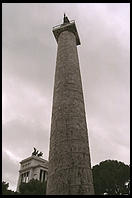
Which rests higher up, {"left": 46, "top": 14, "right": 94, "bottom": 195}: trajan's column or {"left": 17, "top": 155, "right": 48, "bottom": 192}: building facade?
{"left": 46, "top": 14, "right": 94, "bottom": 195}: trajan's column

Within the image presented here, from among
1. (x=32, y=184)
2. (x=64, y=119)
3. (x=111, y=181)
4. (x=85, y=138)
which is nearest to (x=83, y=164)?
(x=85, y=138)

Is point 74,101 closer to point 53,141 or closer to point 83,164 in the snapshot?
point 53,141

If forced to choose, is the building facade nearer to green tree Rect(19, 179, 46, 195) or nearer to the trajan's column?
green tree Rect(19, 179, 46, 195)

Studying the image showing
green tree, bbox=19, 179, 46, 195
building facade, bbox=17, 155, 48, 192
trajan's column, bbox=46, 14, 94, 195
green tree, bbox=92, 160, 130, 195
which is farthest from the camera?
building facade, bbox=17, 155, 48, 192

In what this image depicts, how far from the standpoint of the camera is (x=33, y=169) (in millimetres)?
37312

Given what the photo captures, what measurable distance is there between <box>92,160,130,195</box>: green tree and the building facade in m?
16.8

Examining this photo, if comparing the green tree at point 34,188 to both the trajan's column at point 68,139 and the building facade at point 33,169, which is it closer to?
the building facade at point 33,169

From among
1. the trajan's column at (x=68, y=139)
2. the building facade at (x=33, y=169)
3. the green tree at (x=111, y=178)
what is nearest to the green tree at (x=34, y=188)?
the green tree at (x=111, y=178)

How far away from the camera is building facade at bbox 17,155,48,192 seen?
120 ft

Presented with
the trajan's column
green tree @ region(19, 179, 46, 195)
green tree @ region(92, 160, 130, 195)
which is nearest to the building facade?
A: green tree @ region(19, 179, 46, 195)

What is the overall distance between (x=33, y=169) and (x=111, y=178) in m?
19.9

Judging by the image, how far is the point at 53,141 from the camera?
855 cm

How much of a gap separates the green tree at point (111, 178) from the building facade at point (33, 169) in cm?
1678

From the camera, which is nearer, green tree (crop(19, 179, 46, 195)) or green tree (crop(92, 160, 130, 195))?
green tree (crop(92, 160, 130, 195))
